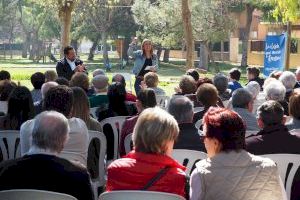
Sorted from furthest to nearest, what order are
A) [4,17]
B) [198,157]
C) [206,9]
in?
1. [4,17]
2. [206,9]
3. [198,157]

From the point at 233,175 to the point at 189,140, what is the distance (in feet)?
4.95

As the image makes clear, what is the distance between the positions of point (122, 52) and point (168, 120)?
46.6m

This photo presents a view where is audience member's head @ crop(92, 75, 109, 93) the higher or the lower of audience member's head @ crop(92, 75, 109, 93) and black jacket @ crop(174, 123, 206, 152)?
the higher

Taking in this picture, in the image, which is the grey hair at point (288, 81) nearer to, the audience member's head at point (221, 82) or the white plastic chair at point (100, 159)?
the audience member's head at point (221, 82)

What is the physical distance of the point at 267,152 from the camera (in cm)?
497

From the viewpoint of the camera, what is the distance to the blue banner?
14.7 metres

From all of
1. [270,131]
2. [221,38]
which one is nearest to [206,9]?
[221,38]

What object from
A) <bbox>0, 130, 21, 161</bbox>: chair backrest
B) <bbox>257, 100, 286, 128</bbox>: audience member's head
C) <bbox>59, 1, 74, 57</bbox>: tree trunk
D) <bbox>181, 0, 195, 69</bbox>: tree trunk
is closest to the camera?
<bbox>257, 100, 286, 128</bbox>: audience member's head

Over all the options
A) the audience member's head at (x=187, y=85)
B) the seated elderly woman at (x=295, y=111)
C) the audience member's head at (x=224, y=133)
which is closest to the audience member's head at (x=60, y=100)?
the audience member's head at (x=224, y=133)

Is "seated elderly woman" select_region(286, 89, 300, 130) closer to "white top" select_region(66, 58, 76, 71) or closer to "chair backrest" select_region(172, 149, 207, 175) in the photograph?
"chair backrest" select_region(172, 149, 207, 175)

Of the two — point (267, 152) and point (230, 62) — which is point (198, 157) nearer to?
point (267, 152)

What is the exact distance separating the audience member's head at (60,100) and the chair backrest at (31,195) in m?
1.96

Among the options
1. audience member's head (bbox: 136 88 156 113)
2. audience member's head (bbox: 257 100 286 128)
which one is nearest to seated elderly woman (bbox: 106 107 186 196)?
audience member's head (bbox: 257 100 286 128)

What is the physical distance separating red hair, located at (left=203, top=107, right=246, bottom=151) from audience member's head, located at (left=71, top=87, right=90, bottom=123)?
219cm
